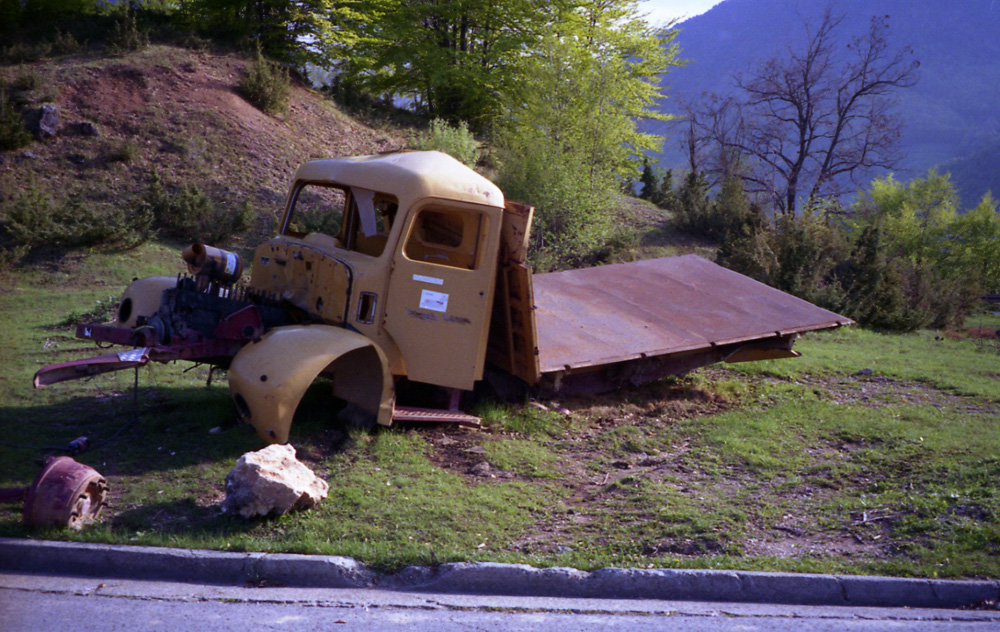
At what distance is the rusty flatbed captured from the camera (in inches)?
292

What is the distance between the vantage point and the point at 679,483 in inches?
226

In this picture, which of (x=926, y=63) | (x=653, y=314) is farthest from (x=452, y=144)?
(x=926, y=63)

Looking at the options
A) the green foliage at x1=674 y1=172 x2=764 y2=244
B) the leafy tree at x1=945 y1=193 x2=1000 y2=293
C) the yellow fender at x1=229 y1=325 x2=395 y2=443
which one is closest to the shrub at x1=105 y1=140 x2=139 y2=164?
the yellow fender at x1=229 y1=325 x2=395 y2=443

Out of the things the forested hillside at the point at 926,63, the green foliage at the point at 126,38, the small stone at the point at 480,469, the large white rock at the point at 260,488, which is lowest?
the small stone at the point at 480,469

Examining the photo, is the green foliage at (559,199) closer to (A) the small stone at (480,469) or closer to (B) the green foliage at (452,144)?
(B) the green foliage at (452,144)

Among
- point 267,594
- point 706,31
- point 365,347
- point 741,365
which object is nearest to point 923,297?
point 741,365

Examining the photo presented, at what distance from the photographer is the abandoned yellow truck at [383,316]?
555 cm

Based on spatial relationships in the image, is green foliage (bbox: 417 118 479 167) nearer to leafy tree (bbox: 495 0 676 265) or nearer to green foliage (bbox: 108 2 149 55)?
leafy tree (bbox: 495 0 676 265)

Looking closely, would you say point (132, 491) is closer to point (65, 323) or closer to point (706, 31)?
point (65, 323)

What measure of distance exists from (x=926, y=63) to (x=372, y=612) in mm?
169971

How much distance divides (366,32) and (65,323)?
60.1 feet

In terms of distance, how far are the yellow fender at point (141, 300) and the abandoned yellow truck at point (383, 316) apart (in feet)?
0.05

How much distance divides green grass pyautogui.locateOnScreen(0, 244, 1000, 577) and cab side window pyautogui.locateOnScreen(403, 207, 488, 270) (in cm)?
151

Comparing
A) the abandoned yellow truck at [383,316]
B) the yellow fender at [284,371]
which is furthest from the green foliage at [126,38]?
the yellow fender at [284,371]
